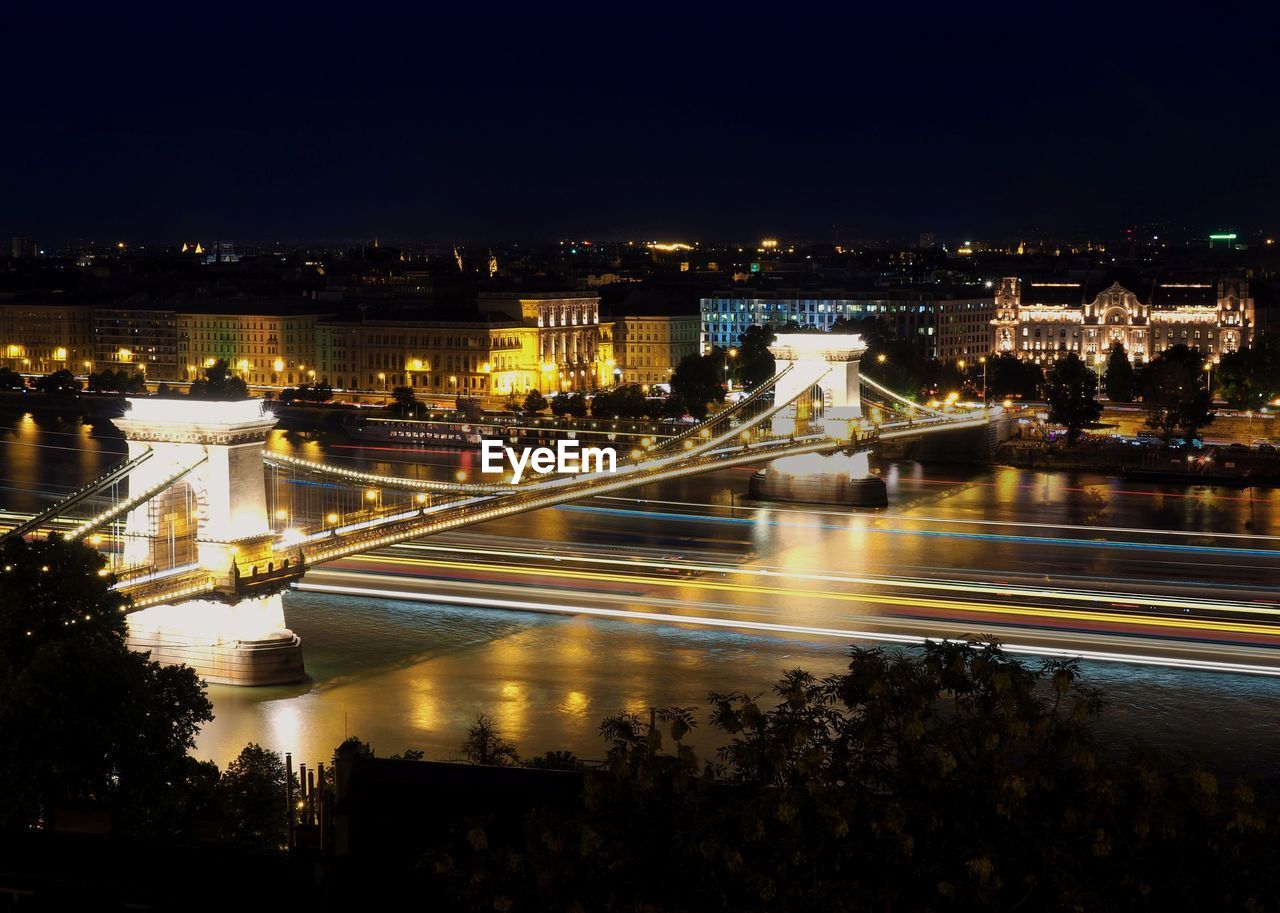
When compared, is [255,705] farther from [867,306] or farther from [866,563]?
[867,306]

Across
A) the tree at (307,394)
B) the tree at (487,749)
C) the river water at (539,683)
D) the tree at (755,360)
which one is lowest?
the river water at (539,683)

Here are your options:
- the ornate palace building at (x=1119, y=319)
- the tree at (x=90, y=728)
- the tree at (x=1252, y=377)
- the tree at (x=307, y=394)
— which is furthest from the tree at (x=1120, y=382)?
the tree at (x=90, y=728)

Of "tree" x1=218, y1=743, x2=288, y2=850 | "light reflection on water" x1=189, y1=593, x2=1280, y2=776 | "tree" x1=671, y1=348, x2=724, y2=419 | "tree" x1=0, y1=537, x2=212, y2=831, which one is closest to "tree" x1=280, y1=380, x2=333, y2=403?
"tree" x1=671, y1=348, x2=724, y2=419

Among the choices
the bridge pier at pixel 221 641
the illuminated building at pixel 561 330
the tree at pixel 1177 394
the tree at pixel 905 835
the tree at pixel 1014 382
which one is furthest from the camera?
the illuminated building at pixel 561 330

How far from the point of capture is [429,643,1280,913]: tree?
207 inches

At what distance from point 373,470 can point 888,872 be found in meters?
25.3

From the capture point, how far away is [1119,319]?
48.6m

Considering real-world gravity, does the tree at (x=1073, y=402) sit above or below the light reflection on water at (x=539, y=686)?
above

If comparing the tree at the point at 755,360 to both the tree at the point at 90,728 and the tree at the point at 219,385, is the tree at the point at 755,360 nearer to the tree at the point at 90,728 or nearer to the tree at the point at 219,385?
the tree at the point at 219,385

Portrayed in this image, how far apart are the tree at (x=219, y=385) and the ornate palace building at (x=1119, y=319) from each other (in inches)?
773

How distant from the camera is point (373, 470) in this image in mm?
30172

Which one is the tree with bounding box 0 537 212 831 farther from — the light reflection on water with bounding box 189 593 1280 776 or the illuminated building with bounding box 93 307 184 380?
the illuminated building with bounding box 93 307 184 380

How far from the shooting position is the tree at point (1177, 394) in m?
32.2

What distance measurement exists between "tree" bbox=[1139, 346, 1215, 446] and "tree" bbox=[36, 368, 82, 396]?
75.7ft
